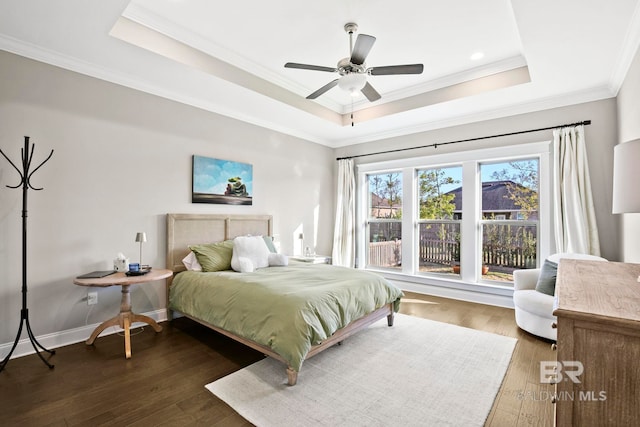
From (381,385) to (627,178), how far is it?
197 centimetres

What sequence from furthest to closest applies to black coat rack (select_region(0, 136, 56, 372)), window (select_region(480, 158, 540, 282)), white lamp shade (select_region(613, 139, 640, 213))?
window (select_region(480, 158, 540, 282)) < black coat rack (select_region(0, 136, 56, 372)) < white lamp shade (select_region(613, 139, 640, 213))

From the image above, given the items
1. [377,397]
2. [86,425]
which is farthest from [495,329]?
[86,425]

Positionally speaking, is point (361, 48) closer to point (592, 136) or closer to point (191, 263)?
point (191, 263)

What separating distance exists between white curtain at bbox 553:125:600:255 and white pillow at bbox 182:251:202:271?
4.49 meters

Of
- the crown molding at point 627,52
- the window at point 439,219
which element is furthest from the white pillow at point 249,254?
the crown molding at point 627,52

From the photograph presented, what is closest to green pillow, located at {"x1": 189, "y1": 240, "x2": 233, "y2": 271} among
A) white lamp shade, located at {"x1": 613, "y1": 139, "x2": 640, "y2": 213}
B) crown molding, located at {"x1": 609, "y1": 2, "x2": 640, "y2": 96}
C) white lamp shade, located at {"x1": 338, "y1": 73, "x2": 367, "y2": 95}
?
white lamp shade, located at {"x1": 338, "y1": 73, "x2": 367, "y2": 95}

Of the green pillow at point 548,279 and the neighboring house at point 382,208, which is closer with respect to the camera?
the green pillow at point 548,279

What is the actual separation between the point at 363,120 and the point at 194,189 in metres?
2.78

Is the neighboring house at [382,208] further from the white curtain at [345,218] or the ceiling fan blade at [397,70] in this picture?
the ceiling fan blade at [397,70]

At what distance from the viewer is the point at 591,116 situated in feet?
12.1

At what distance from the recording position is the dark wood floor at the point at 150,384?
190cm

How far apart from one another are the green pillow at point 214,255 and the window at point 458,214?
2888 mm

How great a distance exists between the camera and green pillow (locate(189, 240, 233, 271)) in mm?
3602

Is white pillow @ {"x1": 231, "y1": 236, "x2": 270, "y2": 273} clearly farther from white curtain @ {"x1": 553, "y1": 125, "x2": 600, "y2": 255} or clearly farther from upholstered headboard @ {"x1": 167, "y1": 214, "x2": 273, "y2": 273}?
white curtain @ {"x1": 553, "y1": 125, "x2": 600, "y2": 255}
